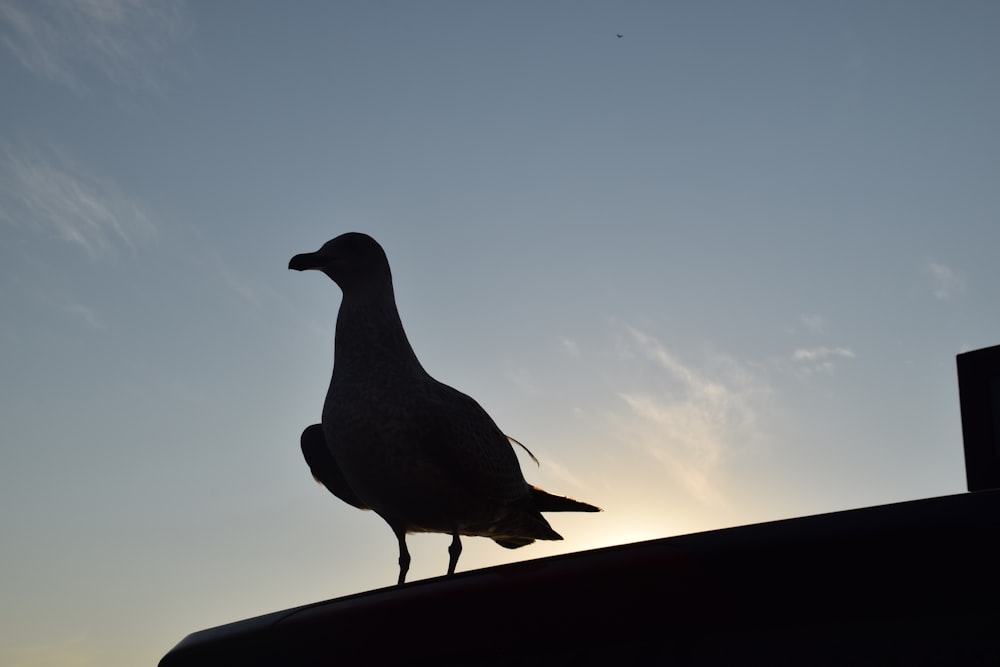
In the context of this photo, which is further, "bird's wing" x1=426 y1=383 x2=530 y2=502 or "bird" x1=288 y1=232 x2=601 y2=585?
"bird's wing" x1=426 y1=383 x2=530 y2=502

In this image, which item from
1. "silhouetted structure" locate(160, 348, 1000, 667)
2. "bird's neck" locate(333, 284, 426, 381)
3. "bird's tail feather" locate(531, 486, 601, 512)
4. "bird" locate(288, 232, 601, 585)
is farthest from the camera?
"bird's tail feather" locate(531, 486, 601, 512)

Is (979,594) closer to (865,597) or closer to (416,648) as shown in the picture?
(865,597)

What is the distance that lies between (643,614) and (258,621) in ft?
2.62

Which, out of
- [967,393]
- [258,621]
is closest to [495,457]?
[967,393]

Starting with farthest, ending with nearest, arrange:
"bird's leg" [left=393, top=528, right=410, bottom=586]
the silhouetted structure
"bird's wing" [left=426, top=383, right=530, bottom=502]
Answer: "bird's leg" [left=393, top=528, right=410, bottom=586] → "bird's wing" [left=426, top=383, right=530, bottom=502] → the silhouetted structure

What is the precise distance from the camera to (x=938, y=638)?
47.7 inches

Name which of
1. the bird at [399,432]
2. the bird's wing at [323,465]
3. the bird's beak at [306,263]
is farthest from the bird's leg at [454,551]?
the bird's beak at [306,263]

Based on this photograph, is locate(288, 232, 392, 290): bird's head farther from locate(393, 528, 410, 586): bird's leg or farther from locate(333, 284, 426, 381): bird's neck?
locate(393, 528, 410, 586): bird's leg

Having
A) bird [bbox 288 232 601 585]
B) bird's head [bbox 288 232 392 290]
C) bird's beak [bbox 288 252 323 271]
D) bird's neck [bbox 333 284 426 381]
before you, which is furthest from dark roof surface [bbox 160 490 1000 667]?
bird's beak [bbox 288 252 323 271]

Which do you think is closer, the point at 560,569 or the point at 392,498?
the point at 560,569

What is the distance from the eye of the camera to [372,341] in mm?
5711

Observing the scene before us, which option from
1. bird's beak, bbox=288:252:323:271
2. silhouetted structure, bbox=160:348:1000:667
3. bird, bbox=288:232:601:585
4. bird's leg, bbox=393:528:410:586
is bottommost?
silhouetted structure, bbox=160:348:1000:667

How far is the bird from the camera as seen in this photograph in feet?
17.4

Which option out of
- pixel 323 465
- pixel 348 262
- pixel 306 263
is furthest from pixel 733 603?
pixel 323 465
